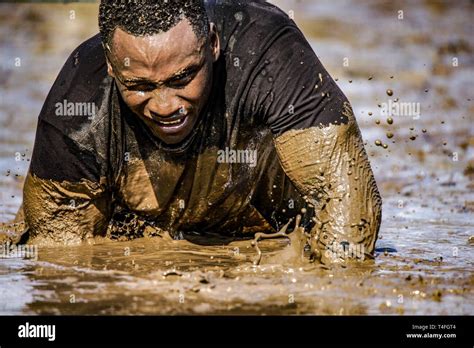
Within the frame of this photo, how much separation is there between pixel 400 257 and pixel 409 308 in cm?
101

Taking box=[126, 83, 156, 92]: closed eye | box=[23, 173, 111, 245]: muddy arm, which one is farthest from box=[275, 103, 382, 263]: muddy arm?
box=[23, 173, 111, 245]: muddy arm

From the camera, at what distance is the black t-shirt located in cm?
546

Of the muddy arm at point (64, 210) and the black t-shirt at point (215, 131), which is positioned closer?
the black t-shirt at point (215, 131)

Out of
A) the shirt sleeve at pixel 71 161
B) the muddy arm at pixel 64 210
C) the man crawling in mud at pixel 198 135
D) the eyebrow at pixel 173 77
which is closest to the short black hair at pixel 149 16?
the man crawling in mud at pixel 198 135

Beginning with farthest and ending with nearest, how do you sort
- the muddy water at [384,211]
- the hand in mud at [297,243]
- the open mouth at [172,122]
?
the hand in mud at [297,243], the open mouth at [172,122], the muddy water at [384,211]

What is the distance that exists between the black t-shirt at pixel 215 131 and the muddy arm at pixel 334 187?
7 cm

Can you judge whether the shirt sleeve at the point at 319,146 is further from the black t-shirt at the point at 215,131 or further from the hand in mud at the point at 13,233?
the hand in mud at the point at 13,233

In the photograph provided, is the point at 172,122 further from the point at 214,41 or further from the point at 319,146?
the point at 319,146

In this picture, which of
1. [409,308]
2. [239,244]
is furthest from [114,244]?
[409,308]

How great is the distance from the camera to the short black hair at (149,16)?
5094 millimetres

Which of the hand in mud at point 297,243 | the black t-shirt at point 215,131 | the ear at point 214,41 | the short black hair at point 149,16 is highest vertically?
the short black hair at point 149,16

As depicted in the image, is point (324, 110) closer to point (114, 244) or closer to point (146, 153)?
point (146, 153)

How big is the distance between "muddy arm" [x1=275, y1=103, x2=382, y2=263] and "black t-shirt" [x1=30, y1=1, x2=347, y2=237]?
7 centimetres
